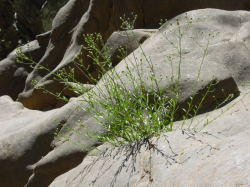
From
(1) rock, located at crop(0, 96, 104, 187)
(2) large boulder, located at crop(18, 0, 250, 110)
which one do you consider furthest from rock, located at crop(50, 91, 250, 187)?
(2) large boulder, located at crop(18, 0, 250, 110)

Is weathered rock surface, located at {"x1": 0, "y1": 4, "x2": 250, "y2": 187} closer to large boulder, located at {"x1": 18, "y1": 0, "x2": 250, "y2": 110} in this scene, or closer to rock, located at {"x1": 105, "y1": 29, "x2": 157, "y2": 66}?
rock, located at {"x1": 105, "y1": 29, "x2": 157, "y2": 66}

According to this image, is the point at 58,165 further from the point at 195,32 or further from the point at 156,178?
the point at 195,32

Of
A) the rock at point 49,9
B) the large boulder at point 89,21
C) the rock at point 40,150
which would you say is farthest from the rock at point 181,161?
the rock at point 49,9

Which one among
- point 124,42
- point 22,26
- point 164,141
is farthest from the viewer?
point 22,26

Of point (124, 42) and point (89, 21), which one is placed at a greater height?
point (89, 21)

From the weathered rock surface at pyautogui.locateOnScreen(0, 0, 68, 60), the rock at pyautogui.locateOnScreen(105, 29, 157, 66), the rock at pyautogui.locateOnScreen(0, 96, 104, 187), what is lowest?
the rock at pyautogui.locateOnScreen(0, 96, 104, 187)

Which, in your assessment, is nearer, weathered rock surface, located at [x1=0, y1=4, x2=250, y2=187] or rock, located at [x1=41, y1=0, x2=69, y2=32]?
weathered rock surface, located at [x1=0, y1=4, x2=250, y2=187]

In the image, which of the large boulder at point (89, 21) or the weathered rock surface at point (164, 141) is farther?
the large boulder at point (89, 21)

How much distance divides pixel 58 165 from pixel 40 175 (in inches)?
10.9

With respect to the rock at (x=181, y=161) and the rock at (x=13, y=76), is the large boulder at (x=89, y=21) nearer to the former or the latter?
the rock at (x=13, y=76)

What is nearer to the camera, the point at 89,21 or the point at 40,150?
the point at 40,150

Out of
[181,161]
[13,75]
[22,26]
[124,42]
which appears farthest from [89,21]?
[22,26]

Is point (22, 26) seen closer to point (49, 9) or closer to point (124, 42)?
point (49, 9)

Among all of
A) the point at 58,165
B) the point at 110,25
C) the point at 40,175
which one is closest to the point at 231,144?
the point at 58,165
